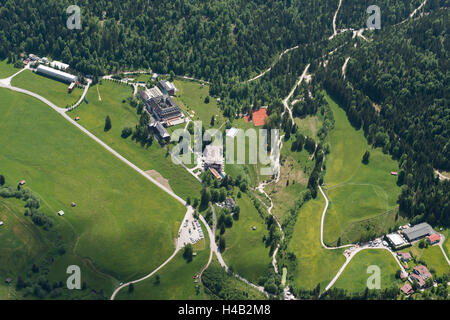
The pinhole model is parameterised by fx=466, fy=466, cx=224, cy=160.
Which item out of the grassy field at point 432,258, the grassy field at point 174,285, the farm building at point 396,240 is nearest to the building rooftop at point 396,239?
the farm building at point 396,240

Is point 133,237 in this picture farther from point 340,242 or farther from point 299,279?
point 340,242

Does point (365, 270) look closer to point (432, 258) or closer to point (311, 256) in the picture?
point (311, 256)

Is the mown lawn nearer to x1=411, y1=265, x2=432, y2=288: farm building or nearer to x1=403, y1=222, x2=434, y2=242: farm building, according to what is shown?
x1=411, y1=265, x2=432, y2=288: farm building

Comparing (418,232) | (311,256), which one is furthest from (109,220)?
(418,232)

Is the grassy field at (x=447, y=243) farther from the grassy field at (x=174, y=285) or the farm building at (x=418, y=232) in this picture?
the grassy field at (x=174, y=285)

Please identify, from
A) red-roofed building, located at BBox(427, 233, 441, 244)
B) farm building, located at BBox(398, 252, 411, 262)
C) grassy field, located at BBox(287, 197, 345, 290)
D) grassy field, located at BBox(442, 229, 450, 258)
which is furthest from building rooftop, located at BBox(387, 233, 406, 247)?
grassy field, located at BBox(287, 197, 345, 290)

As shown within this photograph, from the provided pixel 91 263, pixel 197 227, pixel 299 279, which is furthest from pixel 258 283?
pixel 91 263
